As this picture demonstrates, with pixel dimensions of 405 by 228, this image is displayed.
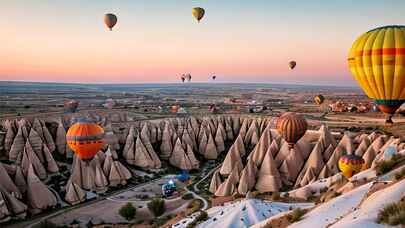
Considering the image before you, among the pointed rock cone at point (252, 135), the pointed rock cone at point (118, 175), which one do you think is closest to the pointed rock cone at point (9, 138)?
the pointed rock cone at point (118, 175)

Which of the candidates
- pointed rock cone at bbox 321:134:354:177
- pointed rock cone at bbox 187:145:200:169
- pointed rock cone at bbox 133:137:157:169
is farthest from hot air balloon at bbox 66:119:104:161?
pointed rock cone at bbox 321:134:354:177

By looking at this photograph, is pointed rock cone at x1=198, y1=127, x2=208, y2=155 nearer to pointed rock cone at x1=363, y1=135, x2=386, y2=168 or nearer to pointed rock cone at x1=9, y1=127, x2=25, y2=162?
pointed rock cone at x1=9, y1=127, x2=25, y2=162

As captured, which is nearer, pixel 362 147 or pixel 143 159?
pixel 362 147

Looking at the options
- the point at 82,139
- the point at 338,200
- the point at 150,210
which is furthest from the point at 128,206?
the point at 338,200

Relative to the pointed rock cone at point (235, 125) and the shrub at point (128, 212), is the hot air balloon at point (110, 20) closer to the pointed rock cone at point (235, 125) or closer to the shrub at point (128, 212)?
the pointed rock cone at point (235, 125)

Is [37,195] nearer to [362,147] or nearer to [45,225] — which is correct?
[45,225]

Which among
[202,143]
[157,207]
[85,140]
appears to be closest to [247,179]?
[157,207]
